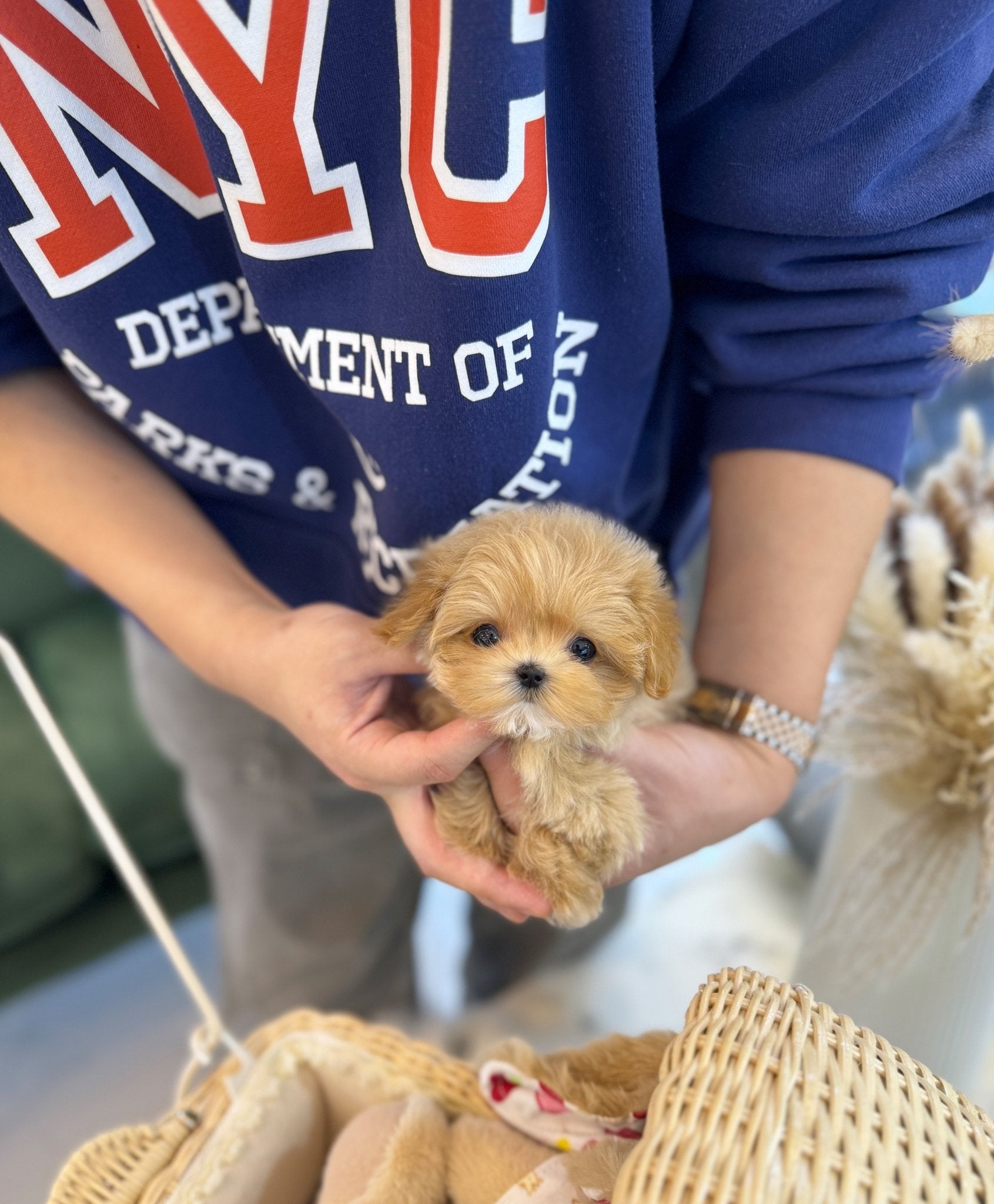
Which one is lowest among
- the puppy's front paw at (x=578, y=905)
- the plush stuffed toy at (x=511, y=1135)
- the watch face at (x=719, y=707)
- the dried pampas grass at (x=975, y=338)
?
the plush stuffed toy at (x=511, y=1135)

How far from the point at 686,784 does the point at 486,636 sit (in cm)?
21

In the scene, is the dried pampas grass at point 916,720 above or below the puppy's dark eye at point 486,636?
below

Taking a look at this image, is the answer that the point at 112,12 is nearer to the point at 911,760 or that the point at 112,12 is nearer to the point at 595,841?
the point at 595,841

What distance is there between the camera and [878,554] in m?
0.91

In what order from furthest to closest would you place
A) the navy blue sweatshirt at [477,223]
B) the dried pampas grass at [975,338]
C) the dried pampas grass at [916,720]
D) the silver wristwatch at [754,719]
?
the dried pampas grass at [916,720] → the silver wristwatch at [754,719] → the dried pampas grass at [975,338] → the navy blue sweatshirt at [477,223]

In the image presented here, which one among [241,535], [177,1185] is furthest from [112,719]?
[177,1185]

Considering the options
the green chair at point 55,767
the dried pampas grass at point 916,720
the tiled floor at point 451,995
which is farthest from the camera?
the green chair at point 55,767

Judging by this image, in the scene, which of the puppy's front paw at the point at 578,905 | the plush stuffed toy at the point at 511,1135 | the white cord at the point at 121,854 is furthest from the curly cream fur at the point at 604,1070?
the white cord at the point at 121,854

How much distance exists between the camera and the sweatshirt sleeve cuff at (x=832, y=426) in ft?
2.46

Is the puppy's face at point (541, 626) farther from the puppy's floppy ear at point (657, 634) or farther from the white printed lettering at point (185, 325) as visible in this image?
the white printed lettering at point (185, 325)

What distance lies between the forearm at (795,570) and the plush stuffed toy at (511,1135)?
31cm

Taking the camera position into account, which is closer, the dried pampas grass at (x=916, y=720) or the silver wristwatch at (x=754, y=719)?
the silver wristwatch at (x=754, y=719)

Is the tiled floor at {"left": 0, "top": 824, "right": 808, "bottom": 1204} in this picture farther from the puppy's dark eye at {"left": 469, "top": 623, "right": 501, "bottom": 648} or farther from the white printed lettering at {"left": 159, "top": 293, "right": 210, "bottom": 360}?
the white printed lettering at {"left": 159, "top": 293, "right": 210, "bottom": 360}

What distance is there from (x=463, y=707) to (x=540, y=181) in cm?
34
